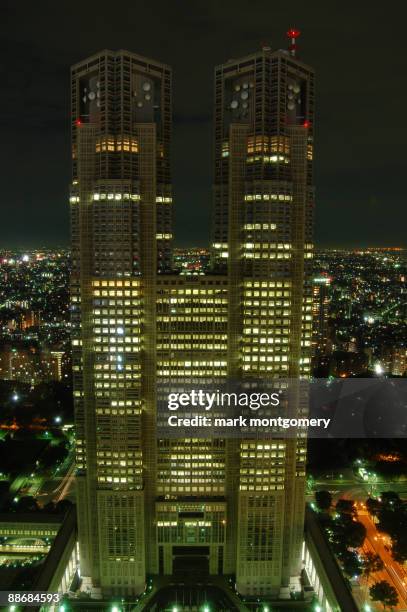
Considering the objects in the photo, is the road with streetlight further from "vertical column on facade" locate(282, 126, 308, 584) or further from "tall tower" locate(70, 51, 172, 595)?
"tall tower" locate(70, 51, 172, 595)

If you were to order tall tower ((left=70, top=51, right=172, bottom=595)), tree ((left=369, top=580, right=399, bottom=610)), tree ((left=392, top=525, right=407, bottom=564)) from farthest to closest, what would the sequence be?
1. tree ((left=392, top=525, right=407, bottom=564))
2. tree ((left=369, top=580, right=399, bottom=610))
3. tall tower ((left=70, top=51, right=172, bottom=595))

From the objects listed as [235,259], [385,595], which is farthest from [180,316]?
[385,595]

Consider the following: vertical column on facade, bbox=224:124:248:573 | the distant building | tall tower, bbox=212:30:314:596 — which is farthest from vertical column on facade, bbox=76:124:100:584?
the distant building

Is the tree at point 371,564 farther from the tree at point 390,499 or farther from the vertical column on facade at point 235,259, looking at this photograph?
the vertical column on facade at point 235,259

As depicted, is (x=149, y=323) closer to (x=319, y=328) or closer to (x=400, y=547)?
Result: (x=400, y=547)

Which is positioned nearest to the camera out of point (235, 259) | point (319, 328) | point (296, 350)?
point (235, 259)

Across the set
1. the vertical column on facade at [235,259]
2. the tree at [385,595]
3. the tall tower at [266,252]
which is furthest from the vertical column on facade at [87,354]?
the tree at [385,595]
